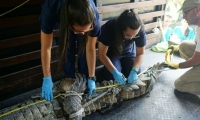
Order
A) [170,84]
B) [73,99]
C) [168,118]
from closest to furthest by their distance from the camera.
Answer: [73,99] → [168,118] → [170,84]

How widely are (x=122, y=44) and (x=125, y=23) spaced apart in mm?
302

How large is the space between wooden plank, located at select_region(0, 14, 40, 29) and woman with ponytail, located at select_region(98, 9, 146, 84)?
2.13 ft

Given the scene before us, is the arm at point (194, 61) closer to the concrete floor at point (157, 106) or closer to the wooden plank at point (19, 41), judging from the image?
the concrete floor at point (157, 106)

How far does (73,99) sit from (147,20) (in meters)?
2.00

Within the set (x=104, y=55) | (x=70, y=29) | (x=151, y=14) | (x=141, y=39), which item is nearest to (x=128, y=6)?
(x=151, y=14)

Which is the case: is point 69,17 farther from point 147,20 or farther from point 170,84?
point 147,20

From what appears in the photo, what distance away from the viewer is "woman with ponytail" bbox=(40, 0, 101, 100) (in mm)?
953

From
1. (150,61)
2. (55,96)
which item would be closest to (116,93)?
(55,96)

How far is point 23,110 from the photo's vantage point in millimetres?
1263

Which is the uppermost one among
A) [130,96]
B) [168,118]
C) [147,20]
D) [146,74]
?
[147,20]

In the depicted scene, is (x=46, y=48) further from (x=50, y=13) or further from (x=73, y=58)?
(x=73, y=58)

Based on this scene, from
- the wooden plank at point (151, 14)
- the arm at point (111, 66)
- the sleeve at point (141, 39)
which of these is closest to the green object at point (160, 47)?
the wooden plank at point (151, 14)

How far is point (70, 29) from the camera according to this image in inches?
48.6

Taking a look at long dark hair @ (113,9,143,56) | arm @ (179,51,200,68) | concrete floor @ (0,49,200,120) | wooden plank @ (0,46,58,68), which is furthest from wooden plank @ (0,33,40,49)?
arm @ (179,51,200,68)
